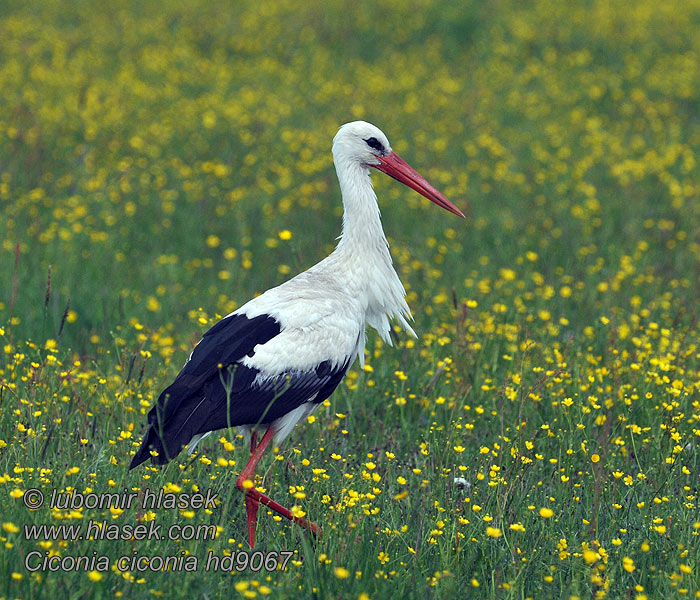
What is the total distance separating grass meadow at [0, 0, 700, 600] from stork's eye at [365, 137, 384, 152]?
0.58 metres

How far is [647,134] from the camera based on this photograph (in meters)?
9.52

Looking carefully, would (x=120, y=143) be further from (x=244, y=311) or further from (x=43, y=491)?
(x=43, y=491)

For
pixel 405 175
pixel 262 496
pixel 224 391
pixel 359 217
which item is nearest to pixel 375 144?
pixel 405 175

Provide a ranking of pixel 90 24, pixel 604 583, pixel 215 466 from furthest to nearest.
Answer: pixel 90 24 < pixel 215 466 < pixel 604 583

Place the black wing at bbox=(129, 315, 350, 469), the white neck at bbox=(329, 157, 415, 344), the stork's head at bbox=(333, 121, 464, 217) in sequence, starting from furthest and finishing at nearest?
the stork's head at bbox=(333, 121, 464, 217) → the white neck at bbox=(329, 157, 415, 344) → the black wing at bbox=(129, 315, 350, 469)

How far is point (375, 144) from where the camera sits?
4.34m

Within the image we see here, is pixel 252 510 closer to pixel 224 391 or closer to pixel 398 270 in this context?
pixel 224 391

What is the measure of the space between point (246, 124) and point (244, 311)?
5633mm

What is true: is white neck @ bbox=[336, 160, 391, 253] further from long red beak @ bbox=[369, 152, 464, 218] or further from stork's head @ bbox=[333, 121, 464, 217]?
long red beak @ bbox=[369, 152, 464, 218]

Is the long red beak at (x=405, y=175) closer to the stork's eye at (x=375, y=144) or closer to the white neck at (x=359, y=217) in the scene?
the stork's eye at (x=375, y=144)

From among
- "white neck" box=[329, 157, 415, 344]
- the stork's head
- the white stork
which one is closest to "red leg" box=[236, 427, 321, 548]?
the white stork

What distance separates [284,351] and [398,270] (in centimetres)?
291

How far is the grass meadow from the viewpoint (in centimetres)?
313

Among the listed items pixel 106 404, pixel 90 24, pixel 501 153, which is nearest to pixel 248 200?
pixel 501 153
